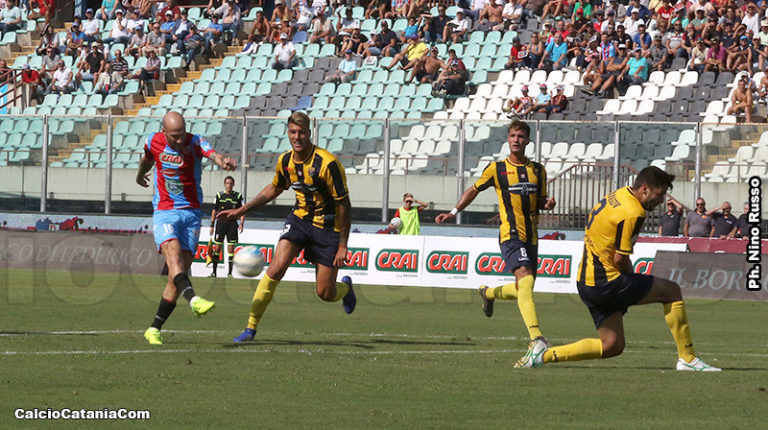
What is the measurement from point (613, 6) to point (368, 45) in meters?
7.23

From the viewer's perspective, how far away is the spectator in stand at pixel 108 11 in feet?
149

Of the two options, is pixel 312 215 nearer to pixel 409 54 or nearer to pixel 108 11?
pixel 409 54

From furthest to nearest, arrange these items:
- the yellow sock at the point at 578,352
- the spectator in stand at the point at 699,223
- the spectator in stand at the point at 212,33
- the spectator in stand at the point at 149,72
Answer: the spectator in stand at the point at 212,33 → the spectator in stand at the point at 149,72 → the spectator in stand at the point at 699,223 → the yellow sock at the point at 578,352

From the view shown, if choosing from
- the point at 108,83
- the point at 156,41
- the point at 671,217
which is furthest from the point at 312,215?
the point at 156,41

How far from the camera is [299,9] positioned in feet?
136

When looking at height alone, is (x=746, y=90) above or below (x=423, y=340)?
above

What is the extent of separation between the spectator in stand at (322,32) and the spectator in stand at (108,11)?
8.97 metres

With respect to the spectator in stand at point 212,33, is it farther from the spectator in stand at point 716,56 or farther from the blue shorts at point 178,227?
the blue shorts at point 178,227

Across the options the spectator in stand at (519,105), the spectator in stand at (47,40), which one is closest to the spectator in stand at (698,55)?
the spectator in stand at (519,105)

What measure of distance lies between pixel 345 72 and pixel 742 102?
1220 cm

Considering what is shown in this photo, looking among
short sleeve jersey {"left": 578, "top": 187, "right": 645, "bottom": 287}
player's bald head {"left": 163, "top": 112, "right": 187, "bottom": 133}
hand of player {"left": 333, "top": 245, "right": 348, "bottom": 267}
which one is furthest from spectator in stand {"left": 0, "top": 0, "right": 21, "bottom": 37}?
short sleeve jersey {"left": 578, "top": 187, "right": 645, "bottom": 287}

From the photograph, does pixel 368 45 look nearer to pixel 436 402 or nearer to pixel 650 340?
pixel 650 340

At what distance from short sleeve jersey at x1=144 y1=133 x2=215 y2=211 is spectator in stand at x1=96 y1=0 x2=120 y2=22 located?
33587mm

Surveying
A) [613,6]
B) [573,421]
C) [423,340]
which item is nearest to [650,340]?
[423,340]
